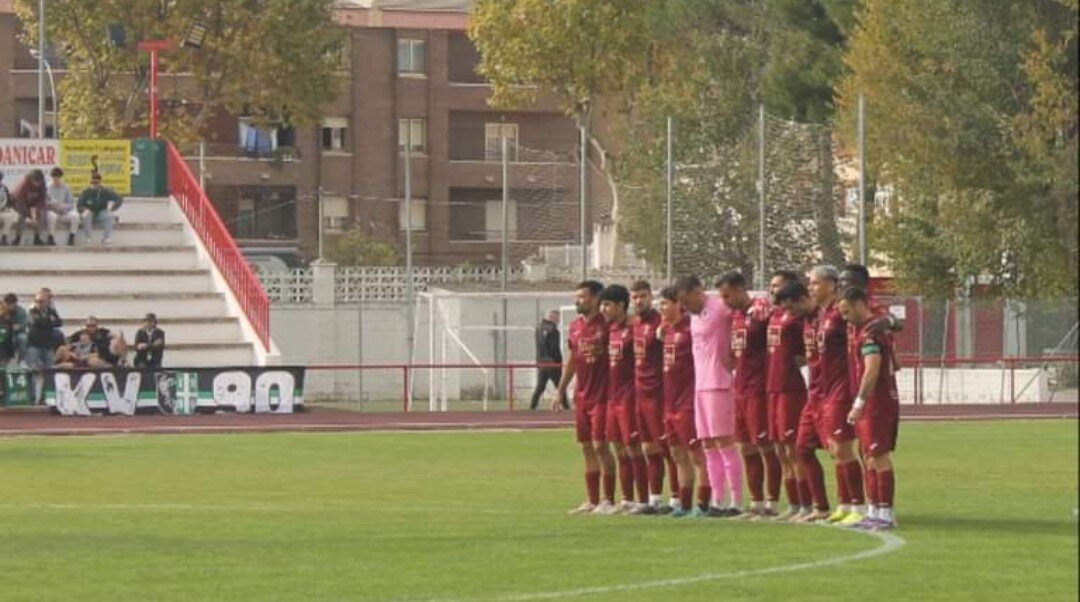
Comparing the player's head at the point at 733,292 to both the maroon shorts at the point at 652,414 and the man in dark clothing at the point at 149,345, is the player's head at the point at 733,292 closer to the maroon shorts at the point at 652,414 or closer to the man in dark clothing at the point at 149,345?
the maroon shorts at the point at 652,414

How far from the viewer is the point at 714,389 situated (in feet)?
63.9

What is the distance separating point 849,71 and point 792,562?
47983 mm

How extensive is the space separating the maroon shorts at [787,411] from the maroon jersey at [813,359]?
9.0 inches

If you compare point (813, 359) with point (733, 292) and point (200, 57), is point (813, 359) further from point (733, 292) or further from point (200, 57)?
point (200, 57)

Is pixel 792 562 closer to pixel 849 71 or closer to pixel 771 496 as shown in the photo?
pixel 771 496

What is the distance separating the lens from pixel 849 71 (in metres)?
62.9

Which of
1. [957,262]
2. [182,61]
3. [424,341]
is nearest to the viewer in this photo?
[957,262]

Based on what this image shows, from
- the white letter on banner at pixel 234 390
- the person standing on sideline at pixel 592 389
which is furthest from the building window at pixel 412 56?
the person standing on sideline at pixel 592 389

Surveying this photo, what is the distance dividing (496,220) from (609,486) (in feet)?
223

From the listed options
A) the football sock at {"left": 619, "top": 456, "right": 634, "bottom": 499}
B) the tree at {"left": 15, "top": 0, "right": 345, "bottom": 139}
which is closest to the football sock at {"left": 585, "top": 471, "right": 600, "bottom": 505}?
the football sock at {"left": 619, "top": 456, "right": 634, "bottom": 499}

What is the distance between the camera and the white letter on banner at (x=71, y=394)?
42750 mm

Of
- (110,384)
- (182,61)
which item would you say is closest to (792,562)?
(110,384)

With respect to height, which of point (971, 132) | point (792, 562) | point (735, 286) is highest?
point (971, 132)

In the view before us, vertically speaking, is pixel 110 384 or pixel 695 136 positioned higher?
pixel 695 136
